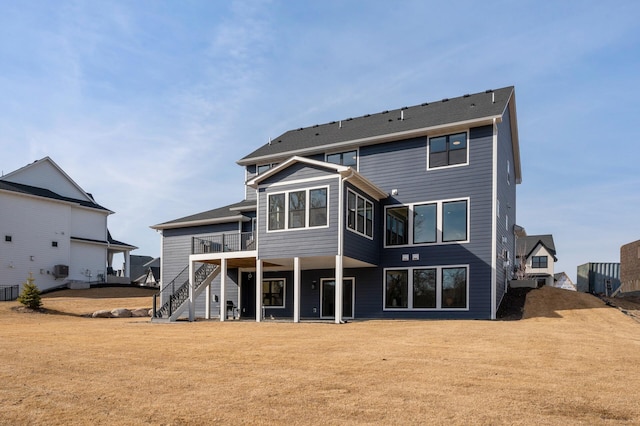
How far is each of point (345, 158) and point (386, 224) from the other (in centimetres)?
378

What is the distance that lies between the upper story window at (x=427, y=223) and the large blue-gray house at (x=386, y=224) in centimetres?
4

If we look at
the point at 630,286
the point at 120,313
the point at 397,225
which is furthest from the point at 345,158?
the point at 630,286

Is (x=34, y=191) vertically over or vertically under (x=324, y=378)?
over

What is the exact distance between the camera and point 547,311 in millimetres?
19844

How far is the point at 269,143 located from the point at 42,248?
20.4m

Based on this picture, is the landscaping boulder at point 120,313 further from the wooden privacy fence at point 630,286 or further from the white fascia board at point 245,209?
the wooden privacy fence at point 630,286

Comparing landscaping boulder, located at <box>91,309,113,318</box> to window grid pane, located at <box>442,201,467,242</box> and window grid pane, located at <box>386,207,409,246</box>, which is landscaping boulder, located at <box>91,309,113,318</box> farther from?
window grid pane, located at <box>442,201,467,242</box>

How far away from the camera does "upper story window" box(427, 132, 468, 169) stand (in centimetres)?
2056

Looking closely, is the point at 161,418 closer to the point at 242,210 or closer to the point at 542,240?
the point at 242,210

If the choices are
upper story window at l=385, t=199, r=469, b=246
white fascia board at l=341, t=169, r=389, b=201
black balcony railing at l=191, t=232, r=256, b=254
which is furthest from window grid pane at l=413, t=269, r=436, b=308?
black balcony railing at l=191, t=232, r=256, b=254

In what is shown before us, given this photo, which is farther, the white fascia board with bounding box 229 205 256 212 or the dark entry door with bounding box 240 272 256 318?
the dark entry door with bounding box 240 272 256 318

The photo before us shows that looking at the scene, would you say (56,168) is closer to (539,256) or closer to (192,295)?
(192,295)

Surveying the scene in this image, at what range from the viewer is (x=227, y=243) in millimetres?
25344

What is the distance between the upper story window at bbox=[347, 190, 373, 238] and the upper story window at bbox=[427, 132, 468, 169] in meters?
3.21
